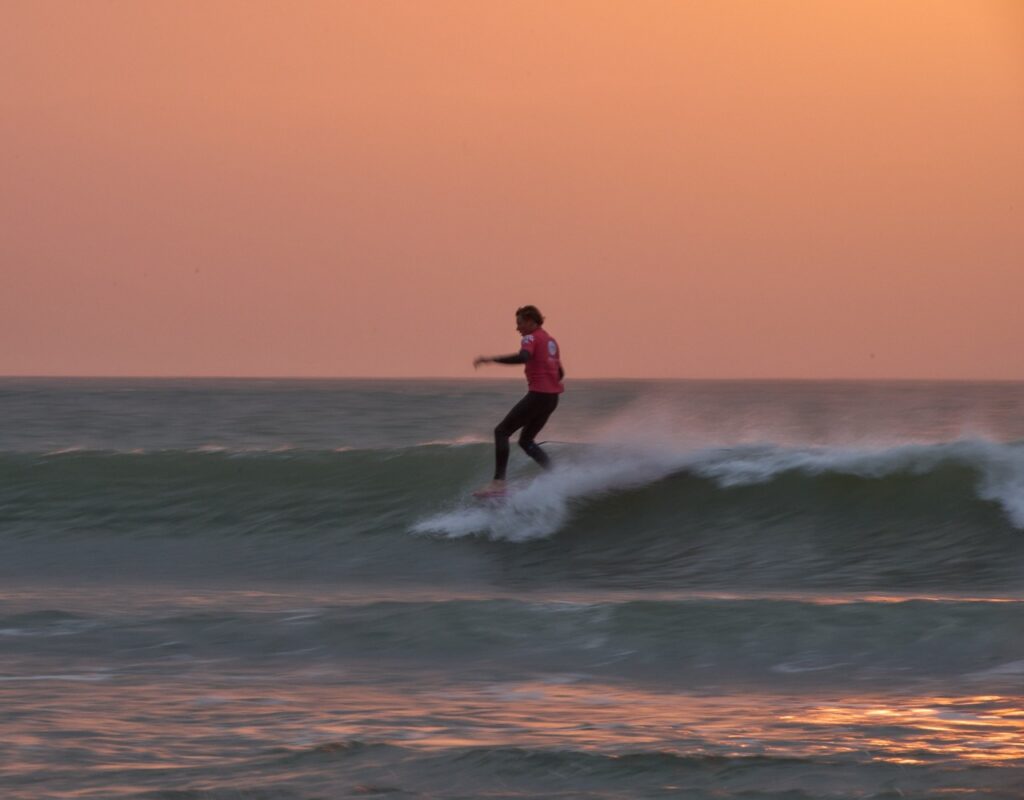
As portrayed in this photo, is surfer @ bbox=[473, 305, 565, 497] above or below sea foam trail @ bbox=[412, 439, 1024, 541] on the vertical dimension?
above

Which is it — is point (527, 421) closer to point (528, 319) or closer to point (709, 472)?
point (528, 319)

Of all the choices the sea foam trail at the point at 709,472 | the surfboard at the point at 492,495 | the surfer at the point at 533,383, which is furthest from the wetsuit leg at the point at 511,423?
the sea foam trail at the point at 709,472

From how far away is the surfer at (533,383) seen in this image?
11.2 metres

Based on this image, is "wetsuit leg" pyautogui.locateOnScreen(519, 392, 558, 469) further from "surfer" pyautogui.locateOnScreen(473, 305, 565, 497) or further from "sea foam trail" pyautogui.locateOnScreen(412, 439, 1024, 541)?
"sea foam trail" pyautogui.locateOnScreen(412, 439, 1024, 541)

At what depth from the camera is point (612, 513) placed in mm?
12680

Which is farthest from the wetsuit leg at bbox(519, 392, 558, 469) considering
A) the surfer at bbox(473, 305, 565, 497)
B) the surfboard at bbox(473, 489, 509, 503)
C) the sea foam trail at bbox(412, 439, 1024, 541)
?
the sea foam trail at bbox(412, 439, 1024, 541)

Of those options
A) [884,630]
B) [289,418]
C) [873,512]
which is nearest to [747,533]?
→ [873,512]

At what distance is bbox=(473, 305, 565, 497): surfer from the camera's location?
36.8ft

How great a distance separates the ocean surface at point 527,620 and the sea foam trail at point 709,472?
0.10 feet

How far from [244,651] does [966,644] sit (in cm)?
357

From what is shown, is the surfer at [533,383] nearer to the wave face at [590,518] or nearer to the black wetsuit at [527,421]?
the black wetsuit at [527,421]

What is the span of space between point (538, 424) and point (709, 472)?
252 cm

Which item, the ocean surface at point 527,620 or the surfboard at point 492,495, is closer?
the ocean surface at point 527,620

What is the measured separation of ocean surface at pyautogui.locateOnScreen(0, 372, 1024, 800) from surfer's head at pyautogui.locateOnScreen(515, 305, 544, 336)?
1712 millimetres
